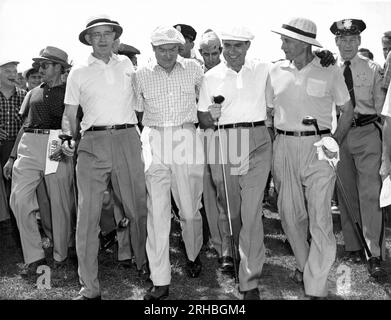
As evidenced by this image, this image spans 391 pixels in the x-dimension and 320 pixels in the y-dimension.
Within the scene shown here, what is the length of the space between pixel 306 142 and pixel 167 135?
1516 millimetres

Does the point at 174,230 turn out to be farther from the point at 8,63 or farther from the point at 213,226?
the point at 8,63

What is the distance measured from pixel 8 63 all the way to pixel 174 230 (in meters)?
3.60

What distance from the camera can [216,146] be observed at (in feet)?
22.7

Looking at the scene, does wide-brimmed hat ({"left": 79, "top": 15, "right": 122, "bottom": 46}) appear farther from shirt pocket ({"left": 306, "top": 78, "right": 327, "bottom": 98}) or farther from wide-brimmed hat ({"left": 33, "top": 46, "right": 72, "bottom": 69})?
shirt pocket ({"left": 306, "top": 78, "right": 327, "bottom": 98})

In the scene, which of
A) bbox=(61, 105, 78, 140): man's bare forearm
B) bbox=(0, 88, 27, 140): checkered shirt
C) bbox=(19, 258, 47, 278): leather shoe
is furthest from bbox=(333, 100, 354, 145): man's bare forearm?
bbox=(0, 88, 27, 140): checkered shirt

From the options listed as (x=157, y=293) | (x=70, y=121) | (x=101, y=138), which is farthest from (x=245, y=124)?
(x=157, y=293)

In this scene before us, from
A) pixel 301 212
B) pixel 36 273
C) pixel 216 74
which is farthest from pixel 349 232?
pixel 36 273

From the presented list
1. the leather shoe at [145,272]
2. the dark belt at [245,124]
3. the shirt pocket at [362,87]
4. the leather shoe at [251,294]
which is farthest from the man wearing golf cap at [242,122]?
the shirt pocket at [362,87]

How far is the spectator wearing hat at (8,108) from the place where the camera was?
9156 mm

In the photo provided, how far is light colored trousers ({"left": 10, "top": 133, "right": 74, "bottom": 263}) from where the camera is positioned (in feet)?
24.7

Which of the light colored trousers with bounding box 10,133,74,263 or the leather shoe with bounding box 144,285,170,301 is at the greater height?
the light colored trousers with bounding box 10,133,74,263

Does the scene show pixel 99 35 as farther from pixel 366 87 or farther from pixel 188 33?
pixel 366 87

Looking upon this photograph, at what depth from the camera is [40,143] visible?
7.60 m

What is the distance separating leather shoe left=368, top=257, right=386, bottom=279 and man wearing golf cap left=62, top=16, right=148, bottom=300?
2.70 m
